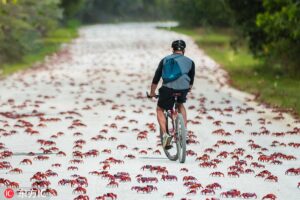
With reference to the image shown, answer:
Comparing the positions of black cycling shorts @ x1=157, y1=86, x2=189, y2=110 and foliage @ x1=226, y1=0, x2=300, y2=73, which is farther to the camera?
foliage @ x1=226, y1=0, x2=300, y2=73

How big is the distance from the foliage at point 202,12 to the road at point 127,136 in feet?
40.3

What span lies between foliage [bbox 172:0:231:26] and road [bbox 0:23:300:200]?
483 inches

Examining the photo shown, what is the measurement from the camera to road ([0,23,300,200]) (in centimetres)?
1134

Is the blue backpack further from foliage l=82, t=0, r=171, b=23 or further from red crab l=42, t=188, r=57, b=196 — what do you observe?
foliage l=82, t=0, r=171, b=23

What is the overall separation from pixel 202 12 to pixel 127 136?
144 feet

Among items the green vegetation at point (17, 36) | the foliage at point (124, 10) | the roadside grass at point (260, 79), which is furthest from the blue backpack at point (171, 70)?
the foliage at point (124, 10)

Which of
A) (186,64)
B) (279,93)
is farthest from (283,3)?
(186,64)

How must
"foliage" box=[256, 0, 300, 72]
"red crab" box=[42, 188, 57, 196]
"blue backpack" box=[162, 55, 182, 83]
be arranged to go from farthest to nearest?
"foliage" box=[256, 0, 300, 72]
"blue backpack" box=[162, 55, 182, 83]
"red crab" box=[42, 188, 57, 196]

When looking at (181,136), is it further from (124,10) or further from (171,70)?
(124,10)

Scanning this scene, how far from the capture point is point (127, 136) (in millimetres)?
16266

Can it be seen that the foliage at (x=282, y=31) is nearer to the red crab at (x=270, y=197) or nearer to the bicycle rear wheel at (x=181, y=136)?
the bicycle rear wheel at (x=181, y=136)

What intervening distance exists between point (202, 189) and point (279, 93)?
44.2ft

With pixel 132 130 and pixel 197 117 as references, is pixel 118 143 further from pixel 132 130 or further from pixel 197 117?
pixel 197 117
